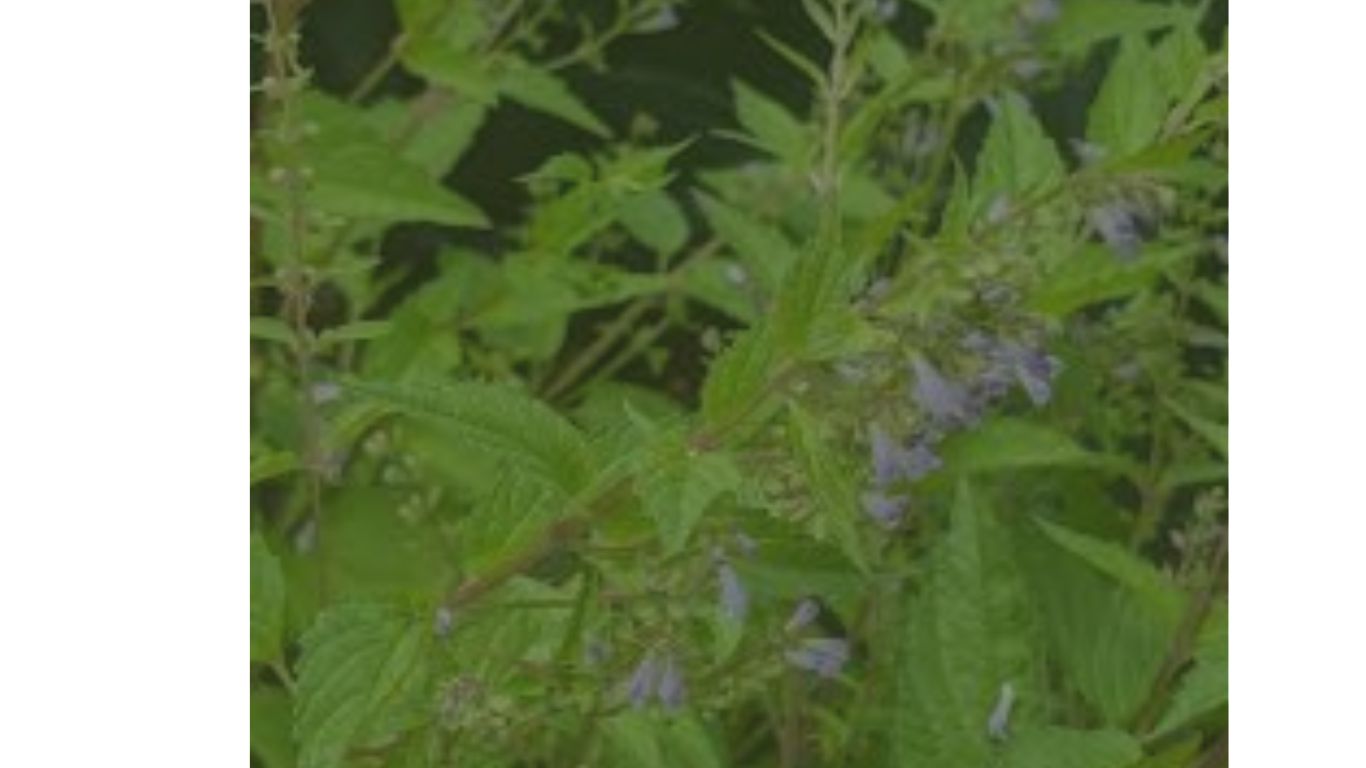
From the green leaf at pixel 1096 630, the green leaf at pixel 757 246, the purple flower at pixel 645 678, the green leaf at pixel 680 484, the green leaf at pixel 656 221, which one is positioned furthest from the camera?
the green leaf at pixel 656 221

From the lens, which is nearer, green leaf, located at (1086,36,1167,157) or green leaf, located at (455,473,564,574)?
green leaf, located at (455,473,564,574)

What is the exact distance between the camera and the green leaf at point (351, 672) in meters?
0.90

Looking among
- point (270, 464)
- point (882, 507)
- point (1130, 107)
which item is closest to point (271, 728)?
point (270, 464)

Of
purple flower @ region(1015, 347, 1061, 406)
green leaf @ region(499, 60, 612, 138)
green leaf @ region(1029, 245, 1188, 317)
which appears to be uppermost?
purple flower @ region(1015, 347, 1061, 406)

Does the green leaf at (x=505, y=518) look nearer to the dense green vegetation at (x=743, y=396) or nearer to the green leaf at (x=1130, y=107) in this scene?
the dense green vegetation at (x=743, y=396)

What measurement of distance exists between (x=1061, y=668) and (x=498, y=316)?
0.33m

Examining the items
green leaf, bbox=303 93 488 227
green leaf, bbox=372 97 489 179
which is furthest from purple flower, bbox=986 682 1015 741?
green leaf, bbox=372 97 489 179

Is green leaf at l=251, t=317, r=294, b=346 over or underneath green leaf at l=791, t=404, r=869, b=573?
underneath

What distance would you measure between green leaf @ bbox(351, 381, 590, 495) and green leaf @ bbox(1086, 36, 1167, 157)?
0.27 meters

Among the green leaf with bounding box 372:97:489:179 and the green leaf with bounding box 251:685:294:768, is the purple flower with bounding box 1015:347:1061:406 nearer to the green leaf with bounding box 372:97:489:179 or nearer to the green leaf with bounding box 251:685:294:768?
the green leaf with bounding box 251:685:294:768

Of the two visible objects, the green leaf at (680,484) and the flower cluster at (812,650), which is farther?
the flower cluster at (812,650)

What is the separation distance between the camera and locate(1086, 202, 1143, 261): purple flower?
0.97m

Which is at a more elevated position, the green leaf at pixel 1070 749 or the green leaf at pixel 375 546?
the green leaf at pixel 1070 749

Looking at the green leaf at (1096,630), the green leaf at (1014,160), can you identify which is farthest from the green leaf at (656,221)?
the green leaf at (1014,160)
